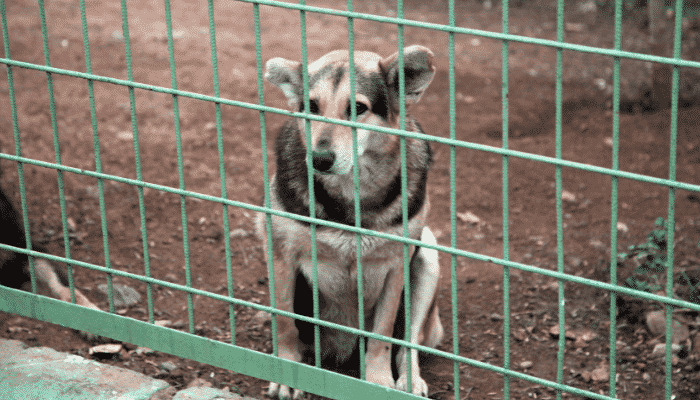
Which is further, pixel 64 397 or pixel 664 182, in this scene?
pixel 64 397

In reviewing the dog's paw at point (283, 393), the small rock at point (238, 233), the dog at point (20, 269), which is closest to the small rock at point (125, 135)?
the small rock at point (238, 233)

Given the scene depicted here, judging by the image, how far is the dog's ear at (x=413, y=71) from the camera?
9.22ft

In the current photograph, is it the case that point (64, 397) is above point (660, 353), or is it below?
above

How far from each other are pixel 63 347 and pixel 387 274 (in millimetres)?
1457

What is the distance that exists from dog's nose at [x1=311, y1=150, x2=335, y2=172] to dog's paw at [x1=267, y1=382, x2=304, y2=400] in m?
0.96

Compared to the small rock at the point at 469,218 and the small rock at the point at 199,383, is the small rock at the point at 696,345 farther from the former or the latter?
the small rock at the point at 199,383

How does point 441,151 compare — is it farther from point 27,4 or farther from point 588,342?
point 27,4

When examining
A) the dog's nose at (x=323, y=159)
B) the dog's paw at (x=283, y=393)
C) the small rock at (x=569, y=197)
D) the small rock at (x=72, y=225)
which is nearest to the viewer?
the dog's nose at (x=323, y=159)

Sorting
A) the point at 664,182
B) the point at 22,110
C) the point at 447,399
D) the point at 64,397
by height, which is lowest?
the point at 447,399

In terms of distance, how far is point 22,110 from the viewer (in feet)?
18.8

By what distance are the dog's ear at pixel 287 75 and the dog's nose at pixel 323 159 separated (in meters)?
0.40

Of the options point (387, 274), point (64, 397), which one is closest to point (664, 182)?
point (387, 274)

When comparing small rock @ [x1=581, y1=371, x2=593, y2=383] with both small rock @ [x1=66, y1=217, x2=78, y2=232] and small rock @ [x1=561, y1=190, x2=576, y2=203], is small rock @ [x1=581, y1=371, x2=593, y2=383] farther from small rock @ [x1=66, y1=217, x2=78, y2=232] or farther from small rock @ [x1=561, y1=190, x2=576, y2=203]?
small rock @ [x1=66, y1=217, x2=78, y2=232]

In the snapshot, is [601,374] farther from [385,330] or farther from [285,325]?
[285,325]
